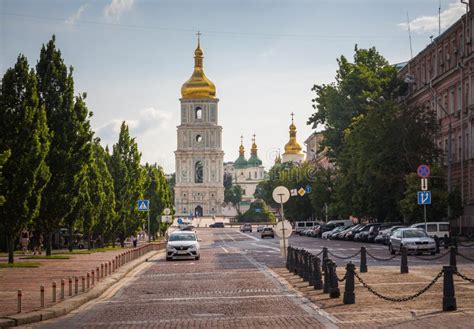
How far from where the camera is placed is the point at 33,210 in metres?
36.9

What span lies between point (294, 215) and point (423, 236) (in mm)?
90897

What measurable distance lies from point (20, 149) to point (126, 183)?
93.0ft

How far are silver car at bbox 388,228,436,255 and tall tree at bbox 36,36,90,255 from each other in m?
15.0

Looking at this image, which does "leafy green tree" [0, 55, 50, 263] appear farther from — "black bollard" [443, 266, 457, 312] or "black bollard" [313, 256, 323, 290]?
"black bollard" [443, 266, 457, 312]

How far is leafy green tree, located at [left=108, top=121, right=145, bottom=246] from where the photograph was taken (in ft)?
209

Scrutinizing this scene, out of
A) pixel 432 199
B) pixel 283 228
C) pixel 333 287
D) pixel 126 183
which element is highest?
pixel 126 183

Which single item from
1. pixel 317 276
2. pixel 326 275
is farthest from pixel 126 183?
pixel 326 275

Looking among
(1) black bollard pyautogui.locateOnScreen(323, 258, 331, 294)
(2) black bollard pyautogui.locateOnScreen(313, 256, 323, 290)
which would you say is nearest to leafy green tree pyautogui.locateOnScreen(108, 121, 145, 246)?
(2) black bollard pyautogui.locateOnScreen(313, 256, 323, 290)

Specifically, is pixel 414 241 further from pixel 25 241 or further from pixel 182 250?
pixel 25 241

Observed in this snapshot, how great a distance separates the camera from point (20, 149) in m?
36.7

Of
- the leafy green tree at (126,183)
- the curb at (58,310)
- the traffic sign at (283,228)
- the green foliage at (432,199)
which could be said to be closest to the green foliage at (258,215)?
the leafy green tree at (126,183)

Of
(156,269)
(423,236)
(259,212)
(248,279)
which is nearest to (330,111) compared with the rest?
(423,236)

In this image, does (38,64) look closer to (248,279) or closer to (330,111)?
(248,279)

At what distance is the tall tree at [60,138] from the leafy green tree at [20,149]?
14.4 feet
